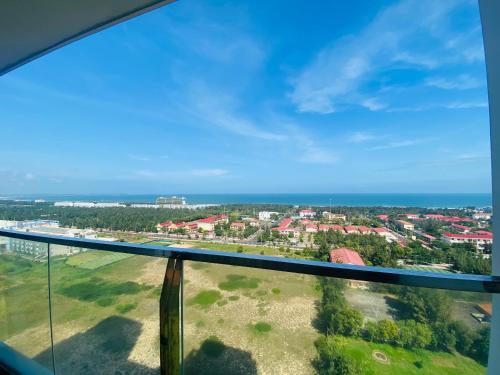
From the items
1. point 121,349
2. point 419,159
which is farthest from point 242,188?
point 121,349

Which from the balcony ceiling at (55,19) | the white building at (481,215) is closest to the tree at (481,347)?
the white building at (481,215)

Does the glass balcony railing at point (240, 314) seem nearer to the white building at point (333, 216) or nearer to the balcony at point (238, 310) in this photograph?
the balcony at point (238, 310)

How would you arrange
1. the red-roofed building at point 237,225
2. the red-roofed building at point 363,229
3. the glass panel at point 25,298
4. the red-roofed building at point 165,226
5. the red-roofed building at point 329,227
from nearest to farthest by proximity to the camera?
the glass panel at point 25,298
the red-roofed building at point 363,229
the red-roofed building at point 329,227
the red-roofed building at point 237,225
the red-roofed building at point 165,226

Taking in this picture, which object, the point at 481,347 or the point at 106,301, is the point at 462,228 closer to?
the point at 481,347

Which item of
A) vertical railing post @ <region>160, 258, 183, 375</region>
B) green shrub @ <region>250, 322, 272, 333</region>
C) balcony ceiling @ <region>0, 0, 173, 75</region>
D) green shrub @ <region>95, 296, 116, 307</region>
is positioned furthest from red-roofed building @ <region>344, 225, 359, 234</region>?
balcony ceiling @ <region>0, 0, 173, 75</region>

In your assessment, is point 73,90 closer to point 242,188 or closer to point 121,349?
point 242,188

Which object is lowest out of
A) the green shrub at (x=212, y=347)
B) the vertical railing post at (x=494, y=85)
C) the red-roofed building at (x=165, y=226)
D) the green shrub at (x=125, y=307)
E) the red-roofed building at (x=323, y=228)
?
the green shrub at (x=212, y=347)

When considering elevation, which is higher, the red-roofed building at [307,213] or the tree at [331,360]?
the red-roofed building at [307,213]

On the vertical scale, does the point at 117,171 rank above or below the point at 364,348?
above
